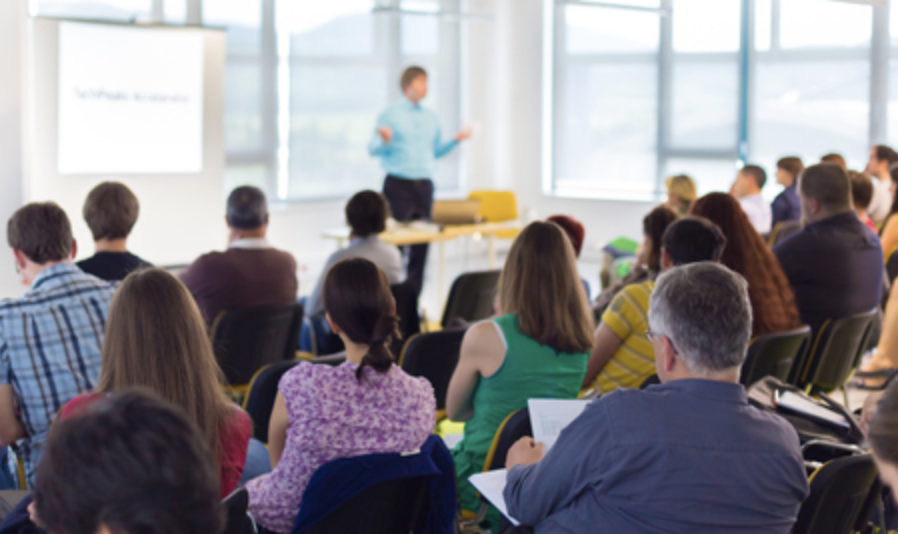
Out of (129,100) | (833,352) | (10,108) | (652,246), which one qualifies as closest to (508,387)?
(652,246)

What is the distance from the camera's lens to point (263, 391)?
3037 mm

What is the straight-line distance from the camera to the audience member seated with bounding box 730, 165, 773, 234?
261 inches

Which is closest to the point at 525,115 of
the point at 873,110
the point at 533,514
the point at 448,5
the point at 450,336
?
the point at 448,5

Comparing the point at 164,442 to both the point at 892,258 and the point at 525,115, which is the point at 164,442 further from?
the point at 525,115

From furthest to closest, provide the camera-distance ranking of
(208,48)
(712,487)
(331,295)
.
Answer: (208,48)
(331,295)
(712,487)

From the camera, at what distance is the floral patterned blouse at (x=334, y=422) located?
2.22 meters

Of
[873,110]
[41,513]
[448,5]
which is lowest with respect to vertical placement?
[41,513]

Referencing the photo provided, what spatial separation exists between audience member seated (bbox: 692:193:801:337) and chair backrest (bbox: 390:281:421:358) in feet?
4.28

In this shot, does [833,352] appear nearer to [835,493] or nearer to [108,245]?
Result: [835,493]

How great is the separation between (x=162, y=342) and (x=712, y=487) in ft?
3.74

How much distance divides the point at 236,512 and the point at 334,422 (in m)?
0.50

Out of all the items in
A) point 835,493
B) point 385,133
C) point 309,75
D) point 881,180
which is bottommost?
point 835,493

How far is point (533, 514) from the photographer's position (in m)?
1.80

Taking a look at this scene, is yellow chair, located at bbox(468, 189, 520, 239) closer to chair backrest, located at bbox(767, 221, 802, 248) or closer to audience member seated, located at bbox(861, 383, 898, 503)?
chair backrest, located at bbox(767, 221, 802, 248)
